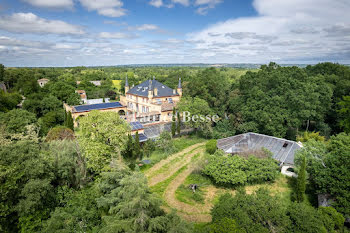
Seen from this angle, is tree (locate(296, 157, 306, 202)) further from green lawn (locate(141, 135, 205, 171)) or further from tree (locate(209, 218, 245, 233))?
green lawn (locate(141, 135, 205, 171))

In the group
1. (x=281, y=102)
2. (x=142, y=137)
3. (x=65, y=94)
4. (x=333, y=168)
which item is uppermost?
(x=281, y=102)

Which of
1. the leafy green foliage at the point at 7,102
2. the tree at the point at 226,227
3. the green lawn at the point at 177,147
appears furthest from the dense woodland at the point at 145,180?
the leafy green foliage at the point at 7,102

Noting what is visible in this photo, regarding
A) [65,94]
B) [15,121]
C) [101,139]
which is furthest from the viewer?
[65,94]

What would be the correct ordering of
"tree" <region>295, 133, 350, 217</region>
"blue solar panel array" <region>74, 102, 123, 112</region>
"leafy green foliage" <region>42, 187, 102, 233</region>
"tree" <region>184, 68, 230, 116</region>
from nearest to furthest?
"leafy green foliage" <region>42, 187, 102, 233</region>, "tree" <region>295, 133, 350, 217</region>, "tree" <region>184, 68, 230, 116</region>, "blue solar panel array" <region>74, 102, 123, 112</region>

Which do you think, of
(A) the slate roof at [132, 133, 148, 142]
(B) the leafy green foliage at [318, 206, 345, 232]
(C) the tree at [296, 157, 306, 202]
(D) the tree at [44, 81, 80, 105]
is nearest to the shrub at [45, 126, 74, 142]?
(A) the slate roof at [132, 133, 148, 142]

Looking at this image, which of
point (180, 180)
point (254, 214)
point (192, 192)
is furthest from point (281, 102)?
point (254, 214)

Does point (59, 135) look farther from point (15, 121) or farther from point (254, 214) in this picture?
point (254, 214)
